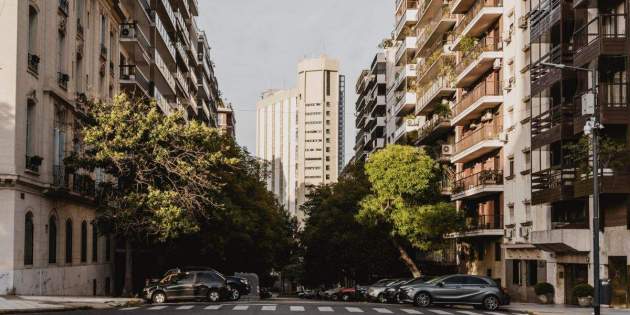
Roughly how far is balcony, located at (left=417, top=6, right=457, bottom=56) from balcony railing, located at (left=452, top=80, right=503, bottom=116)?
7.96m

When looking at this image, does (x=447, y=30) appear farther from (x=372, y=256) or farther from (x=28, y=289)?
(x=28, y=289)

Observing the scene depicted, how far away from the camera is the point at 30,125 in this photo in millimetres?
38281

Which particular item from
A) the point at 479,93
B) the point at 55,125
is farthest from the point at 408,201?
the point at 55,125

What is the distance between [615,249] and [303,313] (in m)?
14.9

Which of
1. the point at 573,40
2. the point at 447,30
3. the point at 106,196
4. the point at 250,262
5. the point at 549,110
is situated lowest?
the point at 250,262

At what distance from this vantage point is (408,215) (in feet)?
192

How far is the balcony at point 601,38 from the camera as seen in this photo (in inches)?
1435

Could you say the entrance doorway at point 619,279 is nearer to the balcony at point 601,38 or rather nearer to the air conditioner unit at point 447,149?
the balcony at point 601,38

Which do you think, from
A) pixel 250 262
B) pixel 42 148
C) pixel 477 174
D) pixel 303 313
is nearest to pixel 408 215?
pixel 477 174

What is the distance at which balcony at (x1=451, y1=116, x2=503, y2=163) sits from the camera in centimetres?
5645

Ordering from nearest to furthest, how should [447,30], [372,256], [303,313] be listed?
[303,313] → [372,256] → [447,30]

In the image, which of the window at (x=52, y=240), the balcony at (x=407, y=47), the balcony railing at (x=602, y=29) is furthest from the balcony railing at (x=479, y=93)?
the window at (x=52, y=240)

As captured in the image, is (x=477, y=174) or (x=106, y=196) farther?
(x=477, y=174)

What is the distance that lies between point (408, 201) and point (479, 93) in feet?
27.2
